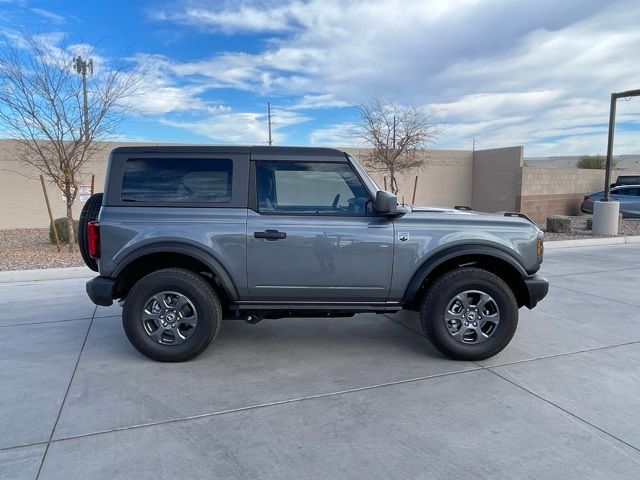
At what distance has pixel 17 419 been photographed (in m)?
3.20

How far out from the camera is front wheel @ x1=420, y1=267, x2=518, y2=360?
414cm

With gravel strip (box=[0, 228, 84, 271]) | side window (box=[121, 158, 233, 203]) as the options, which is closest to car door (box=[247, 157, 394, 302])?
side window (box=[121, 158, 233, 203])

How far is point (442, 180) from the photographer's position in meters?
18.9

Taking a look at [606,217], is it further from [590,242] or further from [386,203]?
[386,203]

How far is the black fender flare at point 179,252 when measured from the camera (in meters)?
4.05

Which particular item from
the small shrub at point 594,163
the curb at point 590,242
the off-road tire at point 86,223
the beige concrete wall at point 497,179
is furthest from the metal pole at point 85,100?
the small shrub at point 594,163

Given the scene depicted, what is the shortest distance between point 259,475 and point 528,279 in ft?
9.94

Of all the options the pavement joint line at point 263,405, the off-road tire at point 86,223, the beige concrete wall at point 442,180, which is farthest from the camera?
the beige concrete wall at point 442,180

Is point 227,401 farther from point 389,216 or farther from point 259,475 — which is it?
point 389,216

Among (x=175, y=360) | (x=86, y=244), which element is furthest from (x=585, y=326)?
(x=86, y=244)

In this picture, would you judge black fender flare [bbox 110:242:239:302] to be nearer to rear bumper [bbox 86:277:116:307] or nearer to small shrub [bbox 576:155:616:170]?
rear bumper [bbox 86:277:116:307]

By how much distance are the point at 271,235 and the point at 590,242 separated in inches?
437

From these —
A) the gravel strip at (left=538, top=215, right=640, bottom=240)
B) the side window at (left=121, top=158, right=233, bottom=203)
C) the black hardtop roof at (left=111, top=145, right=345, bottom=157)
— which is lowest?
the gravel strip at (left=538, top=215, right=640, bottom=240)

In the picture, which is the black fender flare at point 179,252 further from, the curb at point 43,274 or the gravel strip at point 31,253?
the gravel strip at point 31,253
